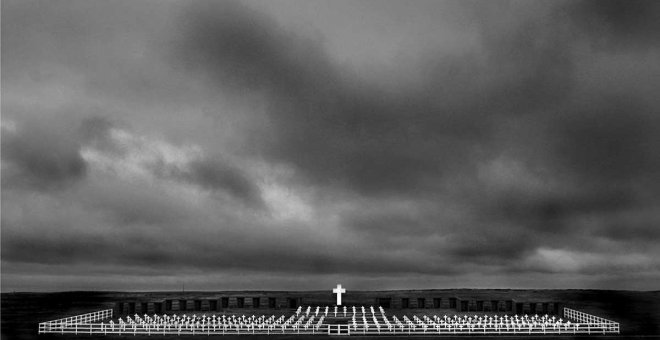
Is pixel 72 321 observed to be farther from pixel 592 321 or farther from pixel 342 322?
pixel 592 321

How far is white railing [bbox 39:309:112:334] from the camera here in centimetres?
5566

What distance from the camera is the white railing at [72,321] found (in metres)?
55.7

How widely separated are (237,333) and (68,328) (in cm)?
1334

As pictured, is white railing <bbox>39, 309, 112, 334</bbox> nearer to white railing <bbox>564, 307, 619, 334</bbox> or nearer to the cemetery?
the cemetery

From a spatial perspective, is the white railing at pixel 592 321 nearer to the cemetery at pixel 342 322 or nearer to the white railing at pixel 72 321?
the cemetery at pixel 342 322

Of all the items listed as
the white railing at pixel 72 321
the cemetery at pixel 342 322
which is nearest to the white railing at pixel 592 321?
the cemetery at pixel 342 322

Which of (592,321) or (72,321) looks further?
(72,321)

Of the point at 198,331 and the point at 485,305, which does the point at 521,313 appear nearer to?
the point at 485,305

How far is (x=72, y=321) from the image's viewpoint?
68375 millimetres

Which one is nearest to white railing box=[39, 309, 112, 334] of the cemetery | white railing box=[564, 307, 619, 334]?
the cemetery

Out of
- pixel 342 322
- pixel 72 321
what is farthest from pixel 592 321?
pixel 72 321

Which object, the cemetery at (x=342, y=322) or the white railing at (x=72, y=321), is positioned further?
the white railing at (x=72, y=321)

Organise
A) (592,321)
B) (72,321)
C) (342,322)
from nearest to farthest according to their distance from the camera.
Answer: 1. (592,321)
2. (342,322)
3. (72,321)

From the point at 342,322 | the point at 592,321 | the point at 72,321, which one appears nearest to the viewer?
the point at 592,321
